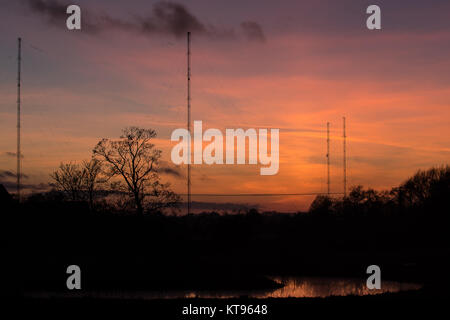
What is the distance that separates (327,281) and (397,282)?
6.40m

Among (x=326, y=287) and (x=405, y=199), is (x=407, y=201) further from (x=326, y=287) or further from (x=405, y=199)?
(x=326, y=287)

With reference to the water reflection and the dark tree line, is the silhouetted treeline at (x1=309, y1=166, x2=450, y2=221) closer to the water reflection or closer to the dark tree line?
the dark tree line

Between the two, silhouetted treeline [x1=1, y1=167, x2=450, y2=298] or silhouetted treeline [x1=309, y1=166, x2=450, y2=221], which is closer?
silhouetted treeline [x1=1, y1=167, x2=450, y2=298]

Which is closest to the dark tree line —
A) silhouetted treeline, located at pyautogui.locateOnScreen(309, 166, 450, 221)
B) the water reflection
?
Answer: silhouetted treeline, located at pyautogui.locateOnScreen(309, 166, 450, 221)

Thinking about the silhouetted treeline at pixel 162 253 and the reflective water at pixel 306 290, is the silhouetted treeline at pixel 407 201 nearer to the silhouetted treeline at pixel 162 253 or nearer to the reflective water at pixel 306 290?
the silhouetted treeline at pixel 162 253

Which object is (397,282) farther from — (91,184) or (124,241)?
(91,184)

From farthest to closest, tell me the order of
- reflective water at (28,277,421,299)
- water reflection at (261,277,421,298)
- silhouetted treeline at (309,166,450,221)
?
silhouetted treeline at (309,166,450,221)
water reflection at (261,277,421,298)
reflective water at (28,277,421,299)

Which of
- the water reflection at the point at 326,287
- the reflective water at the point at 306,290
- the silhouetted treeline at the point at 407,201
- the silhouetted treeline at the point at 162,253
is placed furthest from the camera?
the silhouetted treeline at the point at 407,201

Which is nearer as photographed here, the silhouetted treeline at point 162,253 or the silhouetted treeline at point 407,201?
the silhouetted treeline at point 162,253

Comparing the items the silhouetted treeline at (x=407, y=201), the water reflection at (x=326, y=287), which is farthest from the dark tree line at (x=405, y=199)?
the water reflection at (x=326, y=287)
